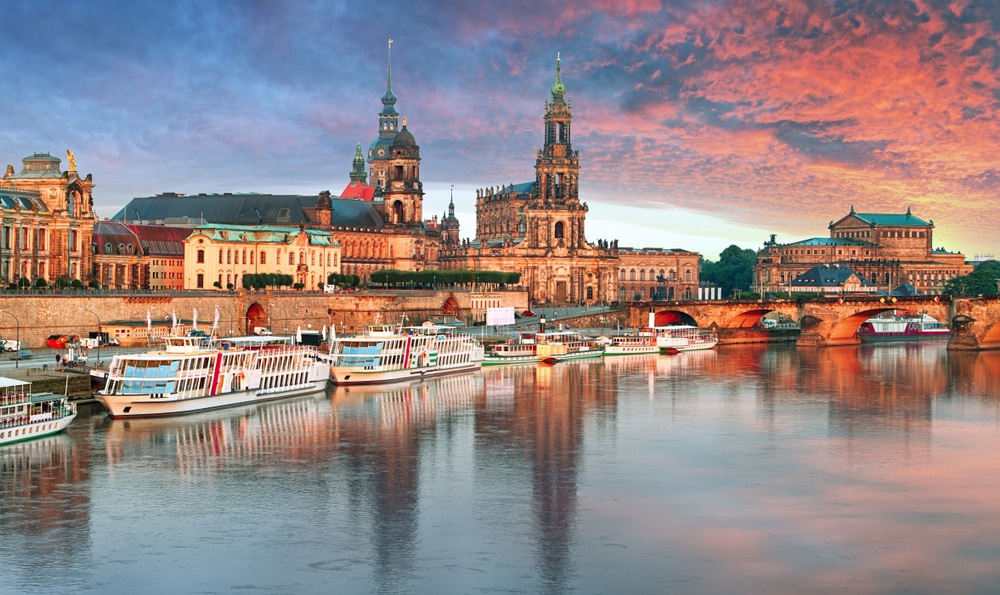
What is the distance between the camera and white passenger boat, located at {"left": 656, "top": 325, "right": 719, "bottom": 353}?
99.5 metres

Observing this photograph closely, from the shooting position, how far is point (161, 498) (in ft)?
127

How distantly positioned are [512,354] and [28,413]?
42.3 meters

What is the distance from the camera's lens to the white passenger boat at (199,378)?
52781mm

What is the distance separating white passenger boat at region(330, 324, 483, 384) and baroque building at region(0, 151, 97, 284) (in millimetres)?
21103

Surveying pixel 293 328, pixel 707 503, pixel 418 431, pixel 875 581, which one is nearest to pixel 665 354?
pixel 293 328

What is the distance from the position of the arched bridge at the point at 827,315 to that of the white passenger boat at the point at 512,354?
93.9 ft

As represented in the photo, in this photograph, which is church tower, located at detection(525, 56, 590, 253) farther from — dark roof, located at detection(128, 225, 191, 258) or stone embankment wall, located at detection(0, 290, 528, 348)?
dark roof, located at detection(128, 225, 191, 258)

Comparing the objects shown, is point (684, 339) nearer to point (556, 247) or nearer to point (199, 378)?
point (556, 247)

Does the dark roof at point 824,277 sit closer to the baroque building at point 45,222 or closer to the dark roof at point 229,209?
the dark roof at point 229,209

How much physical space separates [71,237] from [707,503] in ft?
197

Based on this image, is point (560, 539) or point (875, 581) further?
point (560, 539)

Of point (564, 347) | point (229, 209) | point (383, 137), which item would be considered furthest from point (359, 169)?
point (564, 347)

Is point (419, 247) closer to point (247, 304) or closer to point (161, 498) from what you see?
point (247, 304)

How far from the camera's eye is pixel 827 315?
→ 108812 mm
